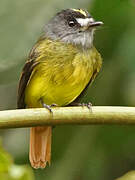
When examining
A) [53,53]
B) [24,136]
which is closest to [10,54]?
[53,53]

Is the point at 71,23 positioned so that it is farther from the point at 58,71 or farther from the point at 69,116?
the point at 69,116

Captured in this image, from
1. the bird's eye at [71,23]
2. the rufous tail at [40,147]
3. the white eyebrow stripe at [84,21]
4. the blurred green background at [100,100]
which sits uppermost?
the white eyebrow stripe at [84,21]

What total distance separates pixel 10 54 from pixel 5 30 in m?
0.11

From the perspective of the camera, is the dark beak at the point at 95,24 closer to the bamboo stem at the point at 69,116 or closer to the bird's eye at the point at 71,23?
the bird's eye at the point at 71,23

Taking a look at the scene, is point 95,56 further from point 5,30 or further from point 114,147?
point 5,30

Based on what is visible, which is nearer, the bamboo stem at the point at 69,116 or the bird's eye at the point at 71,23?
the bamboo stem at the point at 69,116

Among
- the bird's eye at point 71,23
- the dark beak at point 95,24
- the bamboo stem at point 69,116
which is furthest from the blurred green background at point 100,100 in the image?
the bamboo stem at point 69,116

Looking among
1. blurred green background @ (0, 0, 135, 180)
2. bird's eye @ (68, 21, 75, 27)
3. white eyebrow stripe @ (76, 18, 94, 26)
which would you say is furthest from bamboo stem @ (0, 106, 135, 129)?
bird's eye @ (68, 21, 75, 27)

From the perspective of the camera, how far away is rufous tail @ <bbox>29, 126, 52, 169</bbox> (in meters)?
2.57

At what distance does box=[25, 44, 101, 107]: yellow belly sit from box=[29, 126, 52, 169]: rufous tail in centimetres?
24

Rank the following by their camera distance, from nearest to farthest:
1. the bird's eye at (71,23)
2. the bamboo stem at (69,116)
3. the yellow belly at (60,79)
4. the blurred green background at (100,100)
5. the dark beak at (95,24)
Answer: the bamboo stem at (69,116) → the blurred green background at (100,100) → the dark beak at (95,24) → the yellow belly at (60,79) → the bird's eye at (71,23)

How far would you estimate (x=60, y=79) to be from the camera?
8.36 ft

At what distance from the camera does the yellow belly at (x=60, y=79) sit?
8.40 ft

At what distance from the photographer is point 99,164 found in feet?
8.73
